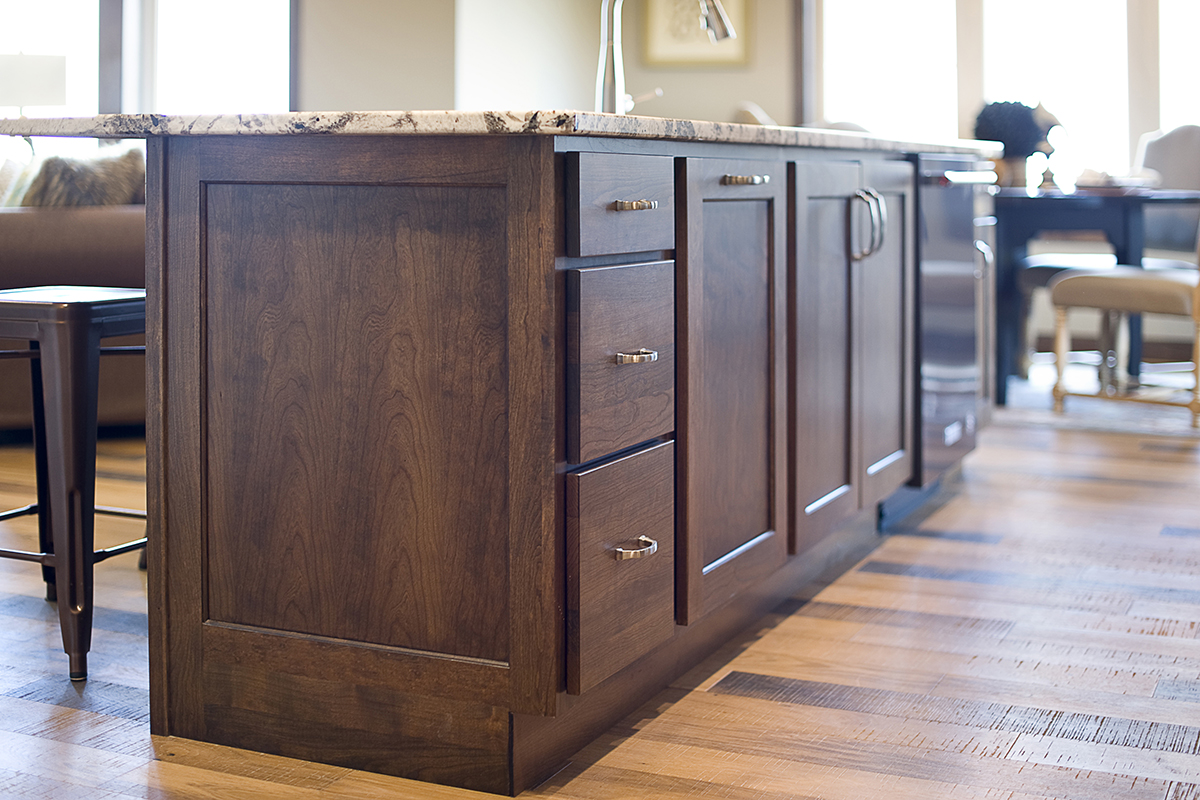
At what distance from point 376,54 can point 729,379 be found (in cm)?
421

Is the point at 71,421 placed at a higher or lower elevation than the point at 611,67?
lower

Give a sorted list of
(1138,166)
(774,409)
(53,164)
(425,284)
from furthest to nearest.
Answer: (1138,166) → (53,164) → (774,409) → (425,284)

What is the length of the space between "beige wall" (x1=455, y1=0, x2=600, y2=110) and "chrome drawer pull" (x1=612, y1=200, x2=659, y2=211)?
4.04 meters

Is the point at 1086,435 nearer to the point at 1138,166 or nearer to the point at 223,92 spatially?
the point at 1138,166

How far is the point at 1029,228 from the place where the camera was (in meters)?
4.53

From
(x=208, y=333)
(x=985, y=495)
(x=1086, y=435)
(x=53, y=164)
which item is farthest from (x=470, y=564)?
(x=1086, y=435)

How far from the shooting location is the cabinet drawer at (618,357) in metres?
1.39

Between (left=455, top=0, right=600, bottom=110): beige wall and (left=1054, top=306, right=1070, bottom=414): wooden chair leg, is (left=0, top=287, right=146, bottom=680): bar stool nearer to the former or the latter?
(left=1054, top=306, right=1070, bottom=414): wooden chair leg

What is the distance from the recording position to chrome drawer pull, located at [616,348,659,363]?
148 centimetres

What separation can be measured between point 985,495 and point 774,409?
4.52ft

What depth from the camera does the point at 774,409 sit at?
2.00 m

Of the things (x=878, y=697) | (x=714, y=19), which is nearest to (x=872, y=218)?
(x=714, y=19)

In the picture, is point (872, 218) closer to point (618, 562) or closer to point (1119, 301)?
point (618, 562)

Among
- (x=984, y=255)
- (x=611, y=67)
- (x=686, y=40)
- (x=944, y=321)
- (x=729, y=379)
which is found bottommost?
(x=729, y=379)
